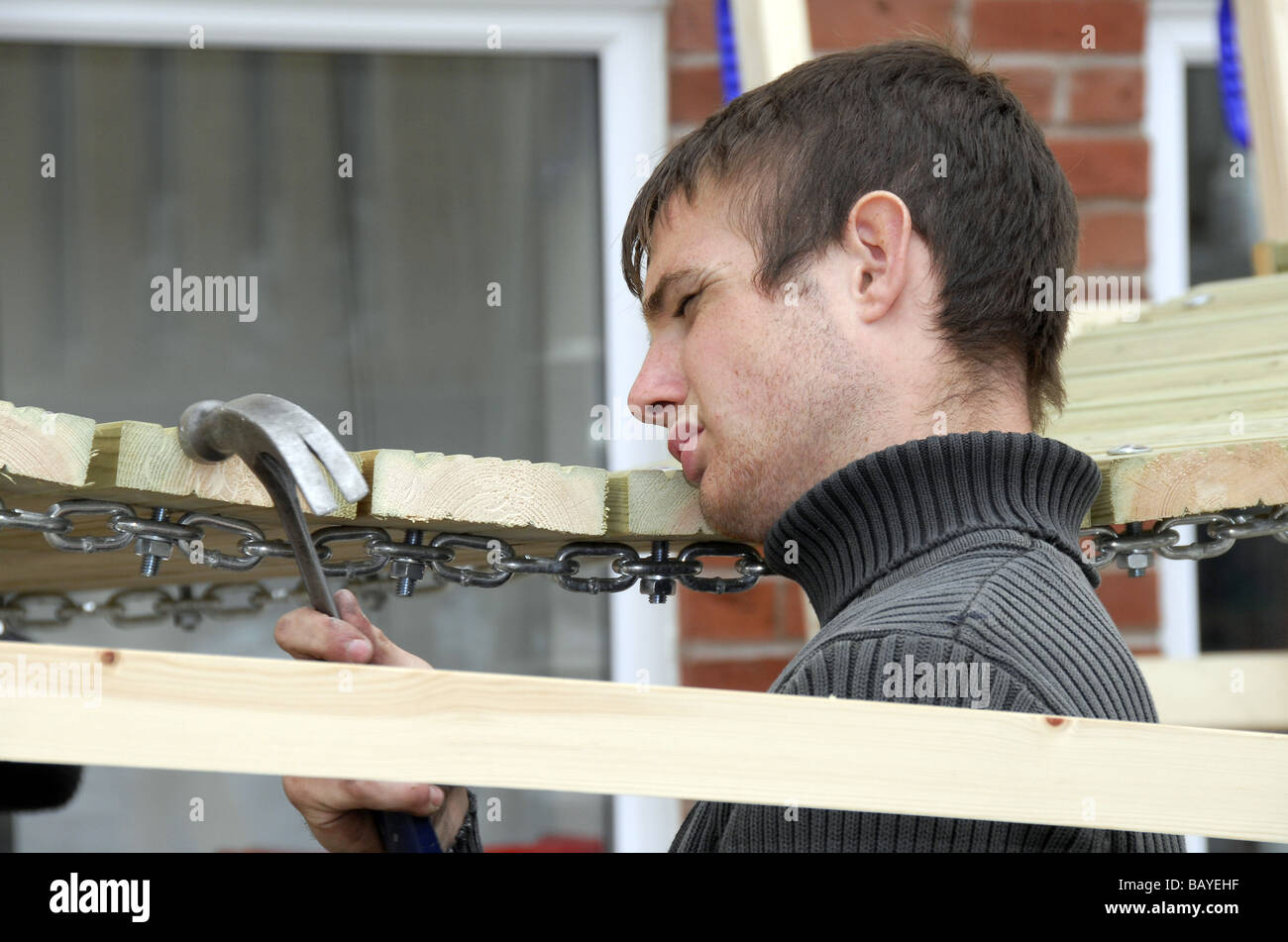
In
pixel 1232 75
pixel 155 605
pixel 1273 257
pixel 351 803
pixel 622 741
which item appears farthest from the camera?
pixel 1232 75

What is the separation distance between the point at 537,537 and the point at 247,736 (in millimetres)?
400

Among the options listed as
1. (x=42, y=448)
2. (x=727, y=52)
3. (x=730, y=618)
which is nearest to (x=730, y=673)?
(x=730, y=618)

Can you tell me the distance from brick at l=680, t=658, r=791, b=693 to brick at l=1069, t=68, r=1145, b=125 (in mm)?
983

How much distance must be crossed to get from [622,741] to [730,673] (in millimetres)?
1411

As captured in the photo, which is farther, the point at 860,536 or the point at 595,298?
the point at 595,298

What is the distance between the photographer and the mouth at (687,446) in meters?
1.02

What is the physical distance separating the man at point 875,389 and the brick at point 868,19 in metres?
0.94

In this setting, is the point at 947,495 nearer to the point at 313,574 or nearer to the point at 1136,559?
the point at 1136,559

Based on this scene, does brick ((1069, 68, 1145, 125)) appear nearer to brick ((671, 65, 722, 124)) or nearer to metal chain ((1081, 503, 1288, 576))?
brick ((671, 65, 722, 124))

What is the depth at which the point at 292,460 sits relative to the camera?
708mm

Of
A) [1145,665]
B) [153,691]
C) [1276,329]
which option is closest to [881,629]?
[153,691]

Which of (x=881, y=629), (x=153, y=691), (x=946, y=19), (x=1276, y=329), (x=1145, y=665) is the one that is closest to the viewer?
(x=153, y=691)

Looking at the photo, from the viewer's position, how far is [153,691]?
59 centimetres
